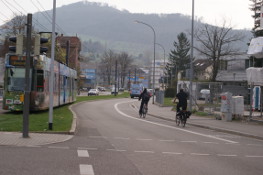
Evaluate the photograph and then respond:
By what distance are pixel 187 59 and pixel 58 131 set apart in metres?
90.4

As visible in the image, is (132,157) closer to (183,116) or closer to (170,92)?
(183,116)

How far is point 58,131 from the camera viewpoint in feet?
46.6

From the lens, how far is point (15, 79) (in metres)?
22.5

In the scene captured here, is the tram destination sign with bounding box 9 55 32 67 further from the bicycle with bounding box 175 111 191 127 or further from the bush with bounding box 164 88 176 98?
the bush with bounding box 164 88 176 98

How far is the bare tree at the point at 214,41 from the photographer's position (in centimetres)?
5297

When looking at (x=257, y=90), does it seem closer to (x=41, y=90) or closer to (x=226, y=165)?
(x=41, y=90)

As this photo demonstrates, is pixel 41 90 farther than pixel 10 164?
Yes

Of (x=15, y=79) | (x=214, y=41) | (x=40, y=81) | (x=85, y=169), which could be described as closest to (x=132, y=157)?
(x=85, y=169)

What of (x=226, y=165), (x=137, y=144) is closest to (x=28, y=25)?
(x=137, y=144)

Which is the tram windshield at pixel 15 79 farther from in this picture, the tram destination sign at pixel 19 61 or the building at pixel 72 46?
the building at pixel 72 46

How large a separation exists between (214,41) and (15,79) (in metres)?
35.3

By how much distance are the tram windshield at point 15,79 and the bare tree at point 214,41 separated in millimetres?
33545

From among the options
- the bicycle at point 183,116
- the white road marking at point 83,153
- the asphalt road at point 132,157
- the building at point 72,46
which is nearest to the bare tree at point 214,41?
the bicycle at point 183,116

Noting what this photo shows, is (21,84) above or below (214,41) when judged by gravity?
below
